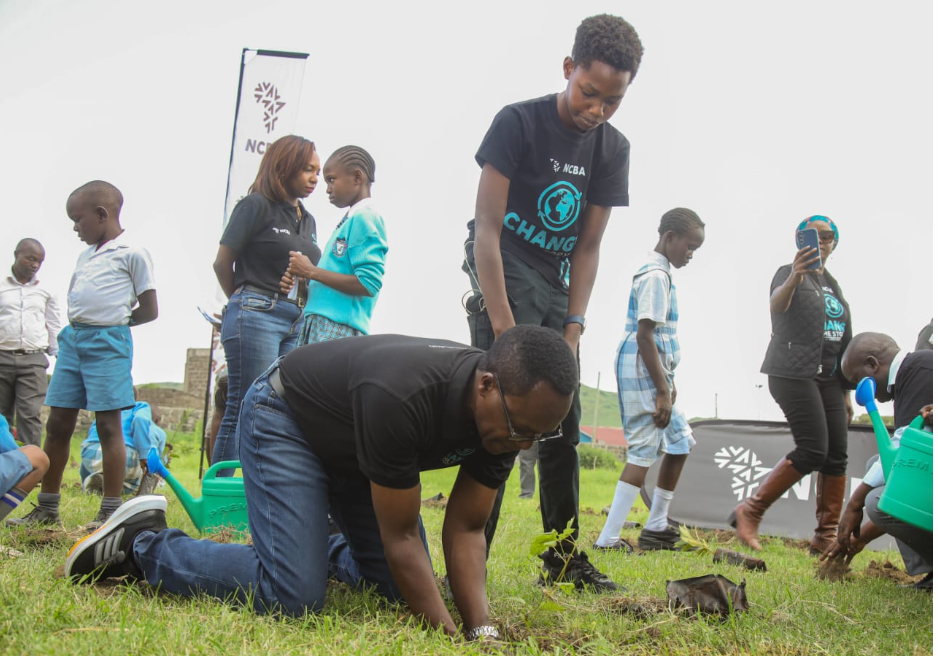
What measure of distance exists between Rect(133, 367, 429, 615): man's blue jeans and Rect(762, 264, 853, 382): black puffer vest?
340cm

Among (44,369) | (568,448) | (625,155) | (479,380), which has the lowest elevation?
(44,369)

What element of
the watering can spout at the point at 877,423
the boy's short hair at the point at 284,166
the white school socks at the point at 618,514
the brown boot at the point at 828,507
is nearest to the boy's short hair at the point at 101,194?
the boy's short hair at the point at 284,166

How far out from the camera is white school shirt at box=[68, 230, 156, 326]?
4254 millimetres

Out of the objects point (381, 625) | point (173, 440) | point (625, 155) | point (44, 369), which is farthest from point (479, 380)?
point (173, 440)

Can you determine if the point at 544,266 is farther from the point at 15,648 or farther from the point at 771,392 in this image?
the point at 771,392

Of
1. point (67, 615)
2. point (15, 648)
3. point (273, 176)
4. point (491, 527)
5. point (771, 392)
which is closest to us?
point (15, 648)

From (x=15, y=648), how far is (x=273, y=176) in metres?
3.05

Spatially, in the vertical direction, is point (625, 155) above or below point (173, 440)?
above

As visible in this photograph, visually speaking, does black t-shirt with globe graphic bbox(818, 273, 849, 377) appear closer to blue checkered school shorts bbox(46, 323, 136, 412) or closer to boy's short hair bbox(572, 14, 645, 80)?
boy's short hair bbox(572, 14, 645, 80)

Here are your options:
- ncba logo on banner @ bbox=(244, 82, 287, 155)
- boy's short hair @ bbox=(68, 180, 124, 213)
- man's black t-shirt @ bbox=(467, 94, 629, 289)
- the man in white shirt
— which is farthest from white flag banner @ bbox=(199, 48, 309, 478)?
man's black t-shirt @ bbox=(467, 94, 629, 289)

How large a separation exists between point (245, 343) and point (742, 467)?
5.31 m

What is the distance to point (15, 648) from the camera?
6.24 ft

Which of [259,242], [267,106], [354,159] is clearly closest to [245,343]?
[259,242]

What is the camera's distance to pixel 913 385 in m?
3.63
